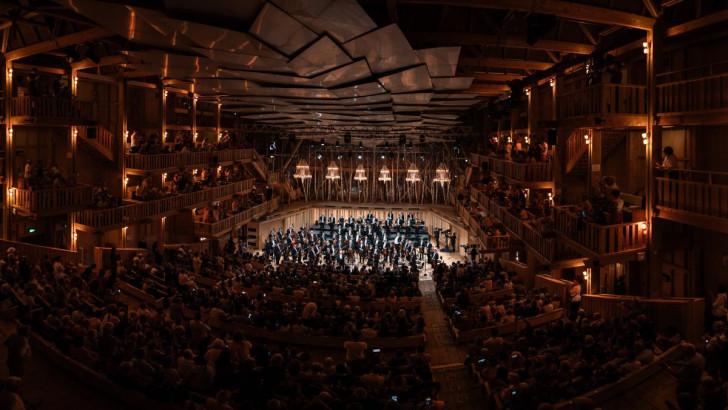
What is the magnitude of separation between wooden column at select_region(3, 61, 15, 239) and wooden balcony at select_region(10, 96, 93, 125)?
0.20 meters

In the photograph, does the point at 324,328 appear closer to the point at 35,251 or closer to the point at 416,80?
the point at 416,80

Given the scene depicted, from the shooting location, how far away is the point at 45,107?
56.6 ft

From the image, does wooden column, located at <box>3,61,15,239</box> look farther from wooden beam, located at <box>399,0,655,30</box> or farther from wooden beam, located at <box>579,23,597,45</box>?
wooden beam, located at <box>579,23,597,45</box>

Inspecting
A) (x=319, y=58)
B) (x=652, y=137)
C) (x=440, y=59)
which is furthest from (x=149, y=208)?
(x=652, y=137)

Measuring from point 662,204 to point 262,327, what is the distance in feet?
30.0

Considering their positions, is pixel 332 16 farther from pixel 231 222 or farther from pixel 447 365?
pixel 231 222

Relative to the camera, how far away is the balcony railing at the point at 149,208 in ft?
62.6

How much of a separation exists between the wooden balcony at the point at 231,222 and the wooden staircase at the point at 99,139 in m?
5.49

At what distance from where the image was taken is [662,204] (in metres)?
12.3

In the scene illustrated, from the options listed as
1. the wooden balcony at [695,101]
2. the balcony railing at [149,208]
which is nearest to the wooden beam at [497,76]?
the wooden balcony at [695,101]

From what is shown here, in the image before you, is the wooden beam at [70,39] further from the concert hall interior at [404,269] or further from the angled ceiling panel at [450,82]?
the angled ceiling panel at [450,82]

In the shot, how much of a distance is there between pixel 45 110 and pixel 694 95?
17.1 metres

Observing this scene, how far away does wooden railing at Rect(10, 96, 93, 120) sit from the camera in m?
17.0

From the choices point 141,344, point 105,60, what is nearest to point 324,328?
point 141,344
